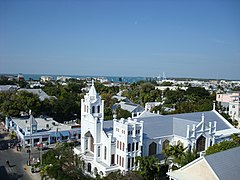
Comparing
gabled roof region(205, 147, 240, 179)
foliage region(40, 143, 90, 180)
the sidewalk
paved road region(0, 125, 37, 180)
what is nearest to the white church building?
foliage region(40, 143, 90, 180)

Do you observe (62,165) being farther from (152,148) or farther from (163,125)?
(163,125)

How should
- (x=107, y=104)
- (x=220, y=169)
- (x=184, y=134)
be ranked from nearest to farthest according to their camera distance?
(x=220, y=169), (x=184, y=134), (x=107, y=104)

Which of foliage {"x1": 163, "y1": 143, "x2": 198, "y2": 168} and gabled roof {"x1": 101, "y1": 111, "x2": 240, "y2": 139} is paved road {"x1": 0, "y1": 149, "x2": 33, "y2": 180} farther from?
foliage {"x1": 163, "y1": 143, "x2": 198, "y2": 168}

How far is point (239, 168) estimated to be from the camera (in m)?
21.3

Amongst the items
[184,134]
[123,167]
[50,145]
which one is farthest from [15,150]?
[184,134]

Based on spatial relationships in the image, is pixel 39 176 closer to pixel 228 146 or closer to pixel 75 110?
pixel 228 146

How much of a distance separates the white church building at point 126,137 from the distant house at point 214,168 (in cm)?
841

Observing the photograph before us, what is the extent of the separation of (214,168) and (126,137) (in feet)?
38.5

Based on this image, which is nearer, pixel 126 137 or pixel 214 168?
pixel 214 168

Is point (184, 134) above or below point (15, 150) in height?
above

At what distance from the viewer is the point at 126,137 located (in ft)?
97.0

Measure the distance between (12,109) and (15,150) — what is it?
13.8 metres

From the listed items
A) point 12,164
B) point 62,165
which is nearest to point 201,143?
point 62,165

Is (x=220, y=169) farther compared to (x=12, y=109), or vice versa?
(x=12, y=109)
